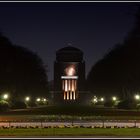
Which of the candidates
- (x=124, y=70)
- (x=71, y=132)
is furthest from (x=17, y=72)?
(x=71, y=132)

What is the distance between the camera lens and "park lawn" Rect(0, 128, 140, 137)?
36.0 meters

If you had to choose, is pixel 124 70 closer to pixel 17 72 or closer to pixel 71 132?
pixel 17 72

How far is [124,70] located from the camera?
103375 millimetres

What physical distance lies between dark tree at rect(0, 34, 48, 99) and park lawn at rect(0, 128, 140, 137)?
197 ft

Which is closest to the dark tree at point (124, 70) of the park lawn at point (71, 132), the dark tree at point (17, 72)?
the dark tree at point (17, 72)

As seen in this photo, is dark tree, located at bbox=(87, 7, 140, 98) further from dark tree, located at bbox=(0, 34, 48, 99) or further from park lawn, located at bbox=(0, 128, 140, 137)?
park lawn, located at bbox=(0, 128, 140, 137)

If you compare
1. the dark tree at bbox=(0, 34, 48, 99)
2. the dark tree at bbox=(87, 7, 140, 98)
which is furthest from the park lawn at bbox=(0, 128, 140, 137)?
the dark tree at bbox=(0, 34, 48, 99)

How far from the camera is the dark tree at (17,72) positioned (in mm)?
101812

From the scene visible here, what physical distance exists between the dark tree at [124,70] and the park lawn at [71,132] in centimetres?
3254

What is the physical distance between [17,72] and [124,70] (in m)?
23.5

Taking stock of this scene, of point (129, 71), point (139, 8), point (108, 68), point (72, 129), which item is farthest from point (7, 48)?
point (72, 129)

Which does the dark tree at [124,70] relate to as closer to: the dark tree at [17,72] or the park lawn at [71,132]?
the dark tree at [17,72]

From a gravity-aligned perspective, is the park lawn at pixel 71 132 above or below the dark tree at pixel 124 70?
below

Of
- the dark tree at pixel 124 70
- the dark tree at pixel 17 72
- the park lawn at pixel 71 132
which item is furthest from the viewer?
the dark tree at pixel 17 72
